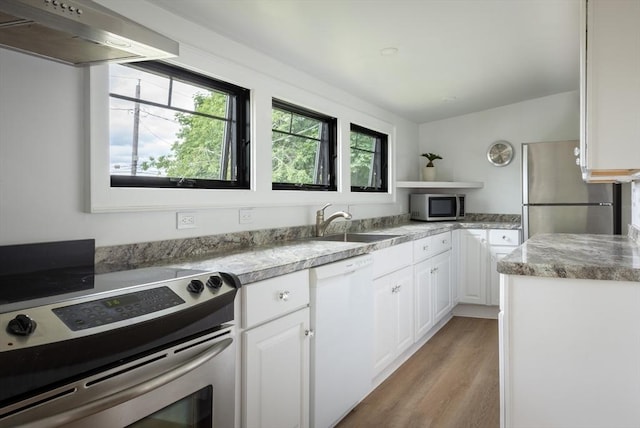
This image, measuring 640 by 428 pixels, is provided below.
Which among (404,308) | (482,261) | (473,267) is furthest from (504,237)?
(404,308)

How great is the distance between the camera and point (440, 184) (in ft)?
16.3

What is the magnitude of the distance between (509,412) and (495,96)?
139 inches

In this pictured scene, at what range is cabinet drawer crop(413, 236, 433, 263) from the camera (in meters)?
3.50

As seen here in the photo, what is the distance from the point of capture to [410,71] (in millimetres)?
3477

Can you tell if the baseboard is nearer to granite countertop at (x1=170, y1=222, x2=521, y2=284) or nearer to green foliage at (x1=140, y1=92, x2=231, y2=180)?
granite countertop at (x1=170, y1=222, x2=521, y2=284)

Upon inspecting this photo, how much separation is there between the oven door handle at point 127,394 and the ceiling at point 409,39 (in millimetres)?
1493

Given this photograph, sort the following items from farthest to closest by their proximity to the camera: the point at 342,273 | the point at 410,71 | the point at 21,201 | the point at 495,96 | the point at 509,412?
1. the point at 495,96
2. the point at 410,71
3. the point at 342,273
4. the point at 509,412
5. the point at 21,201

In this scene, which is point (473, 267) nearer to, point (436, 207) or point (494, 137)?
point (436, 207)

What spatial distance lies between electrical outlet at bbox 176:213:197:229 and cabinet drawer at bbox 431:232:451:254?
7.56 feet

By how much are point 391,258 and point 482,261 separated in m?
1.94

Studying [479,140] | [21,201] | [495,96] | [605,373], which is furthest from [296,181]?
[479,140]

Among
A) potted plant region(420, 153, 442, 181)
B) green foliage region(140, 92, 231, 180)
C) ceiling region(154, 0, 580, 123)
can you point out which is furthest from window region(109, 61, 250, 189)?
potted plant region(420, 153, 442, 181)

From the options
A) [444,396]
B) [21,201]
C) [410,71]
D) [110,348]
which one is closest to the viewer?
[110,348]

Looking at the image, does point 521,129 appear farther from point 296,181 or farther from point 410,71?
point 296,181
